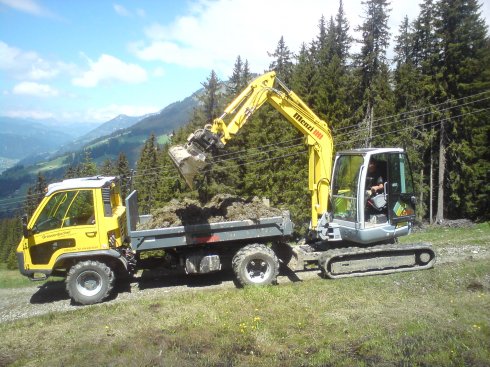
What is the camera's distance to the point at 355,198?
1075 cm

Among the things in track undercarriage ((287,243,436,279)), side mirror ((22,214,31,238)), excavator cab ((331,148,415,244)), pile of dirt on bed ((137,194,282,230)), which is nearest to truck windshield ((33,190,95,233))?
side mirror ((22,214,31,238))

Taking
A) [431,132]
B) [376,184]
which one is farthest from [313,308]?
[431,132]

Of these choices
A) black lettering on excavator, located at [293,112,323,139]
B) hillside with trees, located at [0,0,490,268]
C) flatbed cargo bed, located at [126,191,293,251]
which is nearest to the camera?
flatbed cargo bed, located at [126,191,293,251]

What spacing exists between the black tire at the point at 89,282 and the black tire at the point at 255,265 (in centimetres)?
305

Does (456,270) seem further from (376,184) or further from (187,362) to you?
(187,362)

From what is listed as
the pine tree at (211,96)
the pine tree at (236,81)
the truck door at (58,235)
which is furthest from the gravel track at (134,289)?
the pine tree at (236,81)

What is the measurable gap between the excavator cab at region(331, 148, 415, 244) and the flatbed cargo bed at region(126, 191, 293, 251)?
1.77 meters

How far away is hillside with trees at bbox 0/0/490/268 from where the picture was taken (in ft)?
91.8

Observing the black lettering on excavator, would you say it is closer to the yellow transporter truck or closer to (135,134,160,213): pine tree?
the yellow transporter truck

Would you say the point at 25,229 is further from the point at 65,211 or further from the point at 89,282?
the point at 89,282

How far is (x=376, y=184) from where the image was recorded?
10914mm

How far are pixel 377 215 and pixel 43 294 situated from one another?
29.8 feet

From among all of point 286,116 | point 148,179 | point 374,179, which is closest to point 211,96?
point 148,179

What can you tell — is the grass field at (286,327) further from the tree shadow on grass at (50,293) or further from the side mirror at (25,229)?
the side mirror at (25,229)
